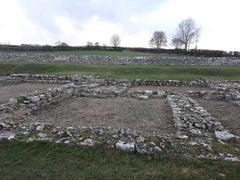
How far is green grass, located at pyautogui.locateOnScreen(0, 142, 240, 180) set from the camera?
5.59 meters

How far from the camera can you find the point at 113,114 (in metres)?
11.2

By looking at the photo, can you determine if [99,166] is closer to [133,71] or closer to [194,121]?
[194,121]

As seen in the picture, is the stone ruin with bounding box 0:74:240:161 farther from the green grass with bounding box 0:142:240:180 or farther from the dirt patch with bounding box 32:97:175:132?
the dirt patch with bounding box 32:97:175:132

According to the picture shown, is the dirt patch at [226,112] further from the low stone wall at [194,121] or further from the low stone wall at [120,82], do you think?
the low stone wall at [120,82]

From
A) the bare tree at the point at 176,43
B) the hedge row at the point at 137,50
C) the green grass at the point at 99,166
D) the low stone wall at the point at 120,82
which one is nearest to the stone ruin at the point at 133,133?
the green grass at the point at 99,166

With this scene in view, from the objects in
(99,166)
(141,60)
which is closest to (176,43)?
(141,60)

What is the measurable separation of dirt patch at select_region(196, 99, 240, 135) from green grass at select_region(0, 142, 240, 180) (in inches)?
151

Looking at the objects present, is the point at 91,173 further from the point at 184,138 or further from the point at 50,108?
the point at 50,108

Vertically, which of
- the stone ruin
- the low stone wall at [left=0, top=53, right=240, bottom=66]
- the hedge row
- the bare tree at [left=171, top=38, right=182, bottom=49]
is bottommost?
the stone ruin

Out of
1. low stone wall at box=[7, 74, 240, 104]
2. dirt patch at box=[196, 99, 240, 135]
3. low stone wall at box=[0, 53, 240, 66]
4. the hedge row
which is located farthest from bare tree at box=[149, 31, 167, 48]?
dirt patch at box=[196, 99, 240, 135]

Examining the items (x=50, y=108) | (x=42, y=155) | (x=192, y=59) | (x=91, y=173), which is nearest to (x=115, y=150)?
(x=91, y=173)

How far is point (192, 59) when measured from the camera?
37438 mm

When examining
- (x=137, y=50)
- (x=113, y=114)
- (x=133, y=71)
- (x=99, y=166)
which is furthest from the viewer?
(x=137, y=50)

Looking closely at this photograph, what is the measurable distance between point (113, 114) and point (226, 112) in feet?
18.5
